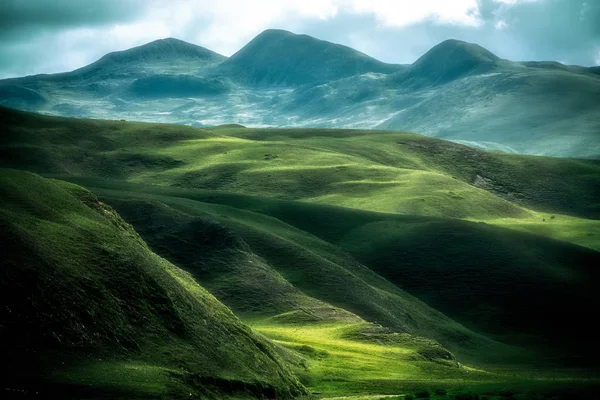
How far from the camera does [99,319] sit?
1842 inches

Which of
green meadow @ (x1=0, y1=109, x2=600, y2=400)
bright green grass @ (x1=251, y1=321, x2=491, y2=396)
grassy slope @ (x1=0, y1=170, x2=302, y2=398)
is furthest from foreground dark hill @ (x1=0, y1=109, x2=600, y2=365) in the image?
grassy slope @ (x1=0, y1=170, x2=302, y2=398)

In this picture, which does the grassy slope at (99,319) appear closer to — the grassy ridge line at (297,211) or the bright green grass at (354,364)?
the bright green grass at (354,364)

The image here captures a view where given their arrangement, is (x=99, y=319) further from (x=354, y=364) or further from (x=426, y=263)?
(x=426, y=263)

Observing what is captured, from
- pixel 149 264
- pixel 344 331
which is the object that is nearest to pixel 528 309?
pixel 344 331

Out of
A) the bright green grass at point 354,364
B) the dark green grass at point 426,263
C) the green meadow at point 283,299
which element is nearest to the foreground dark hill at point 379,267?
the dark green grass at point 426,263

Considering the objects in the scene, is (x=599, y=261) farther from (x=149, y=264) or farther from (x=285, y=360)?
(x=149, y=264)

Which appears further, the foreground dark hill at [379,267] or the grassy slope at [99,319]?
the foreground dark hill at [379,267]

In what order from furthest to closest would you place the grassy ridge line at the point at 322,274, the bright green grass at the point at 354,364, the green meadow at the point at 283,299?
1. the grassy ridge line at the point at 322,274
2. the bright green grass at the point at 354,364
3. the green meadow at the point at 283,299

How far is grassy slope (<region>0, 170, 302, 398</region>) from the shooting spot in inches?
1660

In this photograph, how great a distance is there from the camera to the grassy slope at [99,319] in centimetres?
4216

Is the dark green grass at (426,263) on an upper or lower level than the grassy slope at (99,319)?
lower

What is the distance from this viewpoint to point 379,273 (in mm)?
149500

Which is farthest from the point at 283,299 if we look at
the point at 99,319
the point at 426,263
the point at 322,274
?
the point at 99,319

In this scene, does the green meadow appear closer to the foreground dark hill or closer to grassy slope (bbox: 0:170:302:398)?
grassy slope (bbox: 0:170:302:398)
